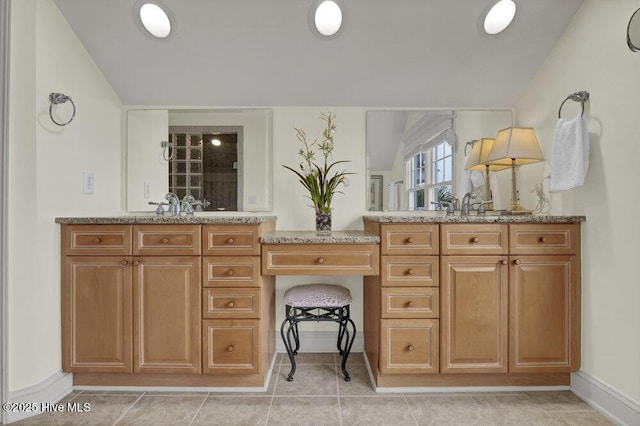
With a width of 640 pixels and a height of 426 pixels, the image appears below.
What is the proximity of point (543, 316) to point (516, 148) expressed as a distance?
1003 mm

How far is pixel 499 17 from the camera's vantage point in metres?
2.04

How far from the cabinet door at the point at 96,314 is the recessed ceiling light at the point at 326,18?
1713 millimetres

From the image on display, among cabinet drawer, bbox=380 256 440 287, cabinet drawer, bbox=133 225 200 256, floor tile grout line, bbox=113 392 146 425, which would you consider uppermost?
cabinet drawer, bbox=133 225 200 256

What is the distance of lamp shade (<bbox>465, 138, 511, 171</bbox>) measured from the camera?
2377mm

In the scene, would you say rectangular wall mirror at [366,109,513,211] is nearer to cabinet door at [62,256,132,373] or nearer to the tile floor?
the tile floor

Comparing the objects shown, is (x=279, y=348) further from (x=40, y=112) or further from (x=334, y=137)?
(x=40, y=112)

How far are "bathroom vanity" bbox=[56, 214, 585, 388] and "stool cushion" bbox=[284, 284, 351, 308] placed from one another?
23 centimetres

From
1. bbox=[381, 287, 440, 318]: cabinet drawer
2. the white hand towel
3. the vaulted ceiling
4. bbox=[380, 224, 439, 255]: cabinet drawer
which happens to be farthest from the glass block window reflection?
the white hand towel

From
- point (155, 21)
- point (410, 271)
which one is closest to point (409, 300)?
point (410, 271)

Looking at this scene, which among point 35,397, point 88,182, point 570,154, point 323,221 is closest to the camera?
point 35,397

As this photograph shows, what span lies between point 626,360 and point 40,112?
3.11 meters

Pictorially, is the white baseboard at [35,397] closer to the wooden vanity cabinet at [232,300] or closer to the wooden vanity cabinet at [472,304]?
the wooden vanity cabinet at [232,300]

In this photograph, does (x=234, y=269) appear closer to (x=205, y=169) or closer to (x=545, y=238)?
(x=205, y=169)

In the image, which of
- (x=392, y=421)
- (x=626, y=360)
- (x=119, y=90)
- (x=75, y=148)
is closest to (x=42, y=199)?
(x=75, y=148)
